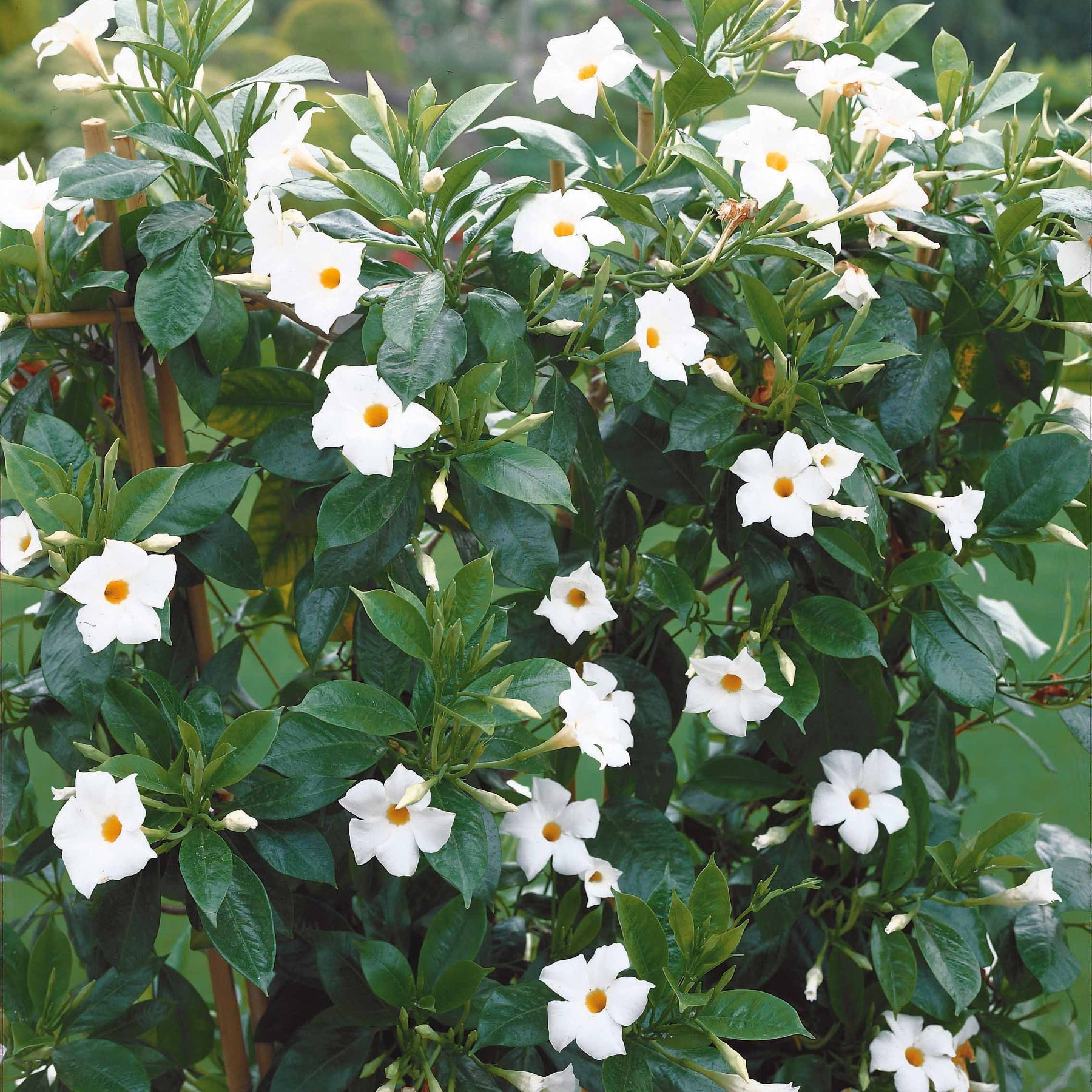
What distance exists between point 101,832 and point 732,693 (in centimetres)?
51

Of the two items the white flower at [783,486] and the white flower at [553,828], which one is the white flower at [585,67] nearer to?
the white flower at [783,486]

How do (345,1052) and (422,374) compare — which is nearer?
(422,374)

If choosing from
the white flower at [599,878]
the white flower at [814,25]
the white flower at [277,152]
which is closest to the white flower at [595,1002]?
the white flower at [599,878]

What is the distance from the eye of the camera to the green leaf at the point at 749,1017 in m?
0.84

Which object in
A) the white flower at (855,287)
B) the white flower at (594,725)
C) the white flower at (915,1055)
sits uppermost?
the white flower at (855,287)

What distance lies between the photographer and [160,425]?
1185 millimetres

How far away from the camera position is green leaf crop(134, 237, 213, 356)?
3.00 feet

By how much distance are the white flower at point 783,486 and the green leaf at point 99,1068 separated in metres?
0.70

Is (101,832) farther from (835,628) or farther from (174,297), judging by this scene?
(835,628)

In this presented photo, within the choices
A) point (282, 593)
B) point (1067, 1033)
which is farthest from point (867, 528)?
point (1067, 1033)

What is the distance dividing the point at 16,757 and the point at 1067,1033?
154 centimetres

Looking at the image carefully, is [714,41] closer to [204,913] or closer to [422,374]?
[422,374]

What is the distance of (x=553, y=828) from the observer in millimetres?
1028

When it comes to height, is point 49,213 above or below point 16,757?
above
